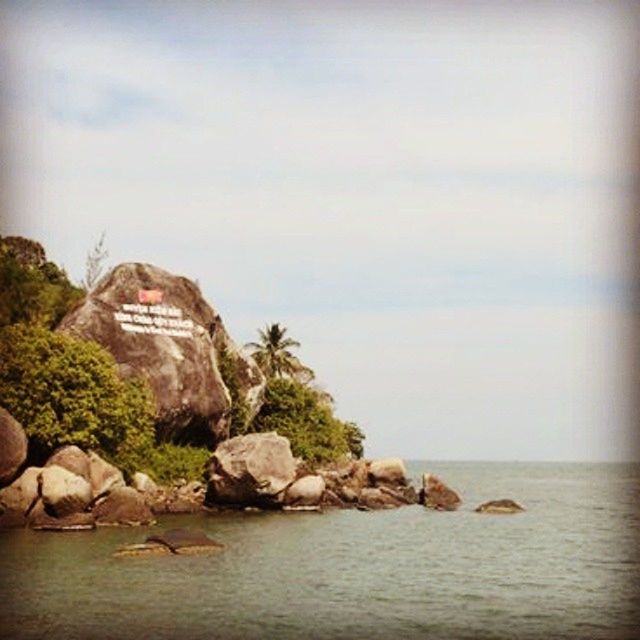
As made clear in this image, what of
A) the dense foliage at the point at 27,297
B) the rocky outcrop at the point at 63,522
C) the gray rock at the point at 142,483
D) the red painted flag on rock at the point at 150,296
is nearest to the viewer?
the rocky outcrop at the point at 63,522

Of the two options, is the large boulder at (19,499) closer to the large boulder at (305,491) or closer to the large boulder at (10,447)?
the large boulder at (10,447)

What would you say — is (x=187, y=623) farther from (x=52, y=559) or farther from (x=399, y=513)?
(x=399, y=513)

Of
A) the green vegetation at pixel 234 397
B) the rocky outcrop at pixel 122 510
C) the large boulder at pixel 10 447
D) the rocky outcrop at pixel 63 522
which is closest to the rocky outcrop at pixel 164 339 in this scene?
the green vegetation at pixel 234 397

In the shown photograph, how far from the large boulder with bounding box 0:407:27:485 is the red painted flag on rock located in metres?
11.8

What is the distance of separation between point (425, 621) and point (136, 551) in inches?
383

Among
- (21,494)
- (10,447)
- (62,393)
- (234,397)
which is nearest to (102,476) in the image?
(21,494)

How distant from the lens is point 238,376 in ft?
161

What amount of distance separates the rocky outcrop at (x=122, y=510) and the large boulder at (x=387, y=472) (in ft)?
65.2

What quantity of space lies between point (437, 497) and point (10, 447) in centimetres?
2402

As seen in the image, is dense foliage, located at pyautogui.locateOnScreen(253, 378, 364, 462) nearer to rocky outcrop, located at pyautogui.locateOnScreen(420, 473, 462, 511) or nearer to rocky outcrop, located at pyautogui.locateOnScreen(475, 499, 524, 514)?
rocky outcrop, located at pyautogui.locateOnScreen(420, 473, 462, 511)

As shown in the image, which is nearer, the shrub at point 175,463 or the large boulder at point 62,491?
the large boulder at point 62,491

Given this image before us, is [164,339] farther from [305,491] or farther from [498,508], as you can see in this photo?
[498,508]

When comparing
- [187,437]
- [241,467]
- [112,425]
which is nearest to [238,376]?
[187,437]

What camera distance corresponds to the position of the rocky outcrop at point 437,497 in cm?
4728
